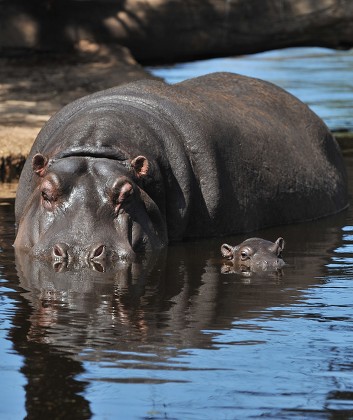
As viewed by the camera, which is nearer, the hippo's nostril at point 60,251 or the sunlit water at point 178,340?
the sunlit water at point 178,340

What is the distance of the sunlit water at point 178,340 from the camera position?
4930mm

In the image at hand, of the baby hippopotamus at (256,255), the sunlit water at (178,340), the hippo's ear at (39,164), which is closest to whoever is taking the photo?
the sunlit water at (178,340)

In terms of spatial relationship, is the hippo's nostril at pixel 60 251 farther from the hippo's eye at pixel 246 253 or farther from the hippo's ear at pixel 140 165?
the hippo's eye at pixel 246 253

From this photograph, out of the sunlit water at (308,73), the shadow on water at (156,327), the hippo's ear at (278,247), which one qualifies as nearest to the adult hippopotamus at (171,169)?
the shadow on water at (156,327)

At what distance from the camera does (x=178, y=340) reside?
5.89 meters

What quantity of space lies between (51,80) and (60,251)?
7022 millimetres

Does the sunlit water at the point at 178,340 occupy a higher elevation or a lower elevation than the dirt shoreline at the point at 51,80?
lower

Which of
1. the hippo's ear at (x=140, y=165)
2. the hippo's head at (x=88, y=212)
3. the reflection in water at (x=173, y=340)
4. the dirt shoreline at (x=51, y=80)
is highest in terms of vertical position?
the dirt shoreline at (x=51, y=80)

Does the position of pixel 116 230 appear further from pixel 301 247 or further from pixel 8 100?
pixel 8 100

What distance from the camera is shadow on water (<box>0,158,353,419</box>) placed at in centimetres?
499

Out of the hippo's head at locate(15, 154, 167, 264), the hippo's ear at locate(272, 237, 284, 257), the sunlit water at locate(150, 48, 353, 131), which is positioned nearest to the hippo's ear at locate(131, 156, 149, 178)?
the hippo's head at locate(15, 154, 167, 264)

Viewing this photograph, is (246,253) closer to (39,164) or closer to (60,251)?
(60,251)

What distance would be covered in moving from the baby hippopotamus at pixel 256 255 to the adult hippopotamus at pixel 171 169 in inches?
19.9

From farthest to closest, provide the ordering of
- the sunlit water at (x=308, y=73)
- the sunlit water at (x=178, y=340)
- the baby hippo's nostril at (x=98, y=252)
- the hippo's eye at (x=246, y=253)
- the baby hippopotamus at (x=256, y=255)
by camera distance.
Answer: the sunlit water at (x=308, y=73), the hippo's eye at (x=246, y=253), the baby hippopotamus at (x=256, y=255), the baby hippo's nostril at (x=98, y=252), the sunlit water at (x=178, y=340)
